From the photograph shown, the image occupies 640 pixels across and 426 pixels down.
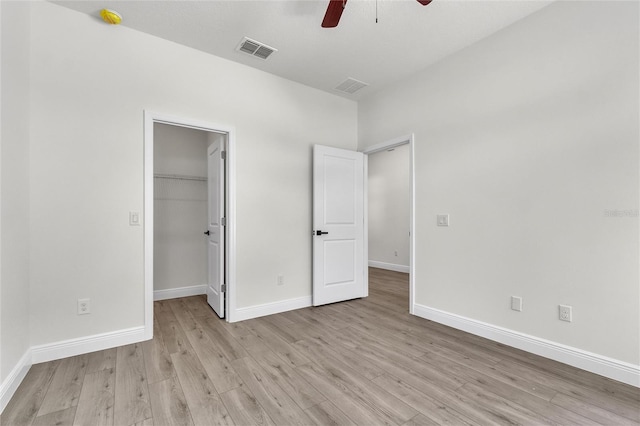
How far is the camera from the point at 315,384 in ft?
6.40

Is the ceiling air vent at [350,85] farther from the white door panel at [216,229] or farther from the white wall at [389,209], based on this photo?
the white wall at [389,209]

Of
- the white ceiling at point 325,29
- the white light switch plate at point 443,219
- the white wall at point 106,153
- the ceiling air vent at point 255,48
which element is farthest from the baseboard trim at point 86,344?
the white light switch plate at point 443,219

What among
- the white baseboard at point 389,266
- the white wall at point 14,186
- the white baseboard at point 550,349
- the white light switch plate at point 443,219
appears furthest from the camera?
the white baseboard at point 389,266

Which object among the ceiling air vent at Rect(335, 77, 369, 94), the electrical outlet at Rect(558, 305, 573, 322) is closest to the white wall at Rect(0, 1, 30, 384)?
the ceiling air vent at Rect(335, 77, 369, 94)

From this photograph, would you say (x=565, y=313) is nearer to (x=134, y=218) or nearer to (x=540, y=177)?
(x=540, y=177)

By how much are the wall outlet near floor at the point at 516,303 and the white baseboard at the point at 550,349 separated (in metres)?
0.20

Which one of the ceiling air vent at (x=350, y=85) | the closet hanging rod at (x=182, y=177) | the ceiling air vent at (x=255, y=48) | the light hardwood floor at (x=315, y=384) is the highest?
the ceiling air vent at (x=255, y=48)

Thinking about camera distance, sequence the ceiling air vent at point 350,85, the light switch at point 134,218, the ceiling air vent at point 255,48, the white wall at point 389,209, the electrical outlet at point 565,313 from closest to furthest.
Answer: the electrical outlet at point 565,313 < the light switch at point 134,218 < the ceiling air vent at point 255,48 < the ceiling air vent at point 350,85 < the white wall at point 389,209

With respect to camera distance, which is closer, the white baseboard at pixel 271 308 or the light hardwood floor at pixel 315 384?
the light hardwood floor at pixel 315 384

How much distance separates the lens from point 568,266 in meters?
2.23

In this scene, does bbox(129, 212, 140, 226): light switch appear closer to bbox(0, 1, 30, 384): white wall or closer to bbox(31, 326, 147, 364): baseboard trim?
bbox(0, 1, 30, 384): white wall

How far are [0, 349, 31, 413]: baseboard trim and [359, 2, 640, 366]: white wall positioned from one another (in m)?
3.39

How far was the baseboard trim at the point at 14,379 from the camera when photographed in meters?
1.69

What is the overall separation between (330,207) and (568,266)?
2389mm
